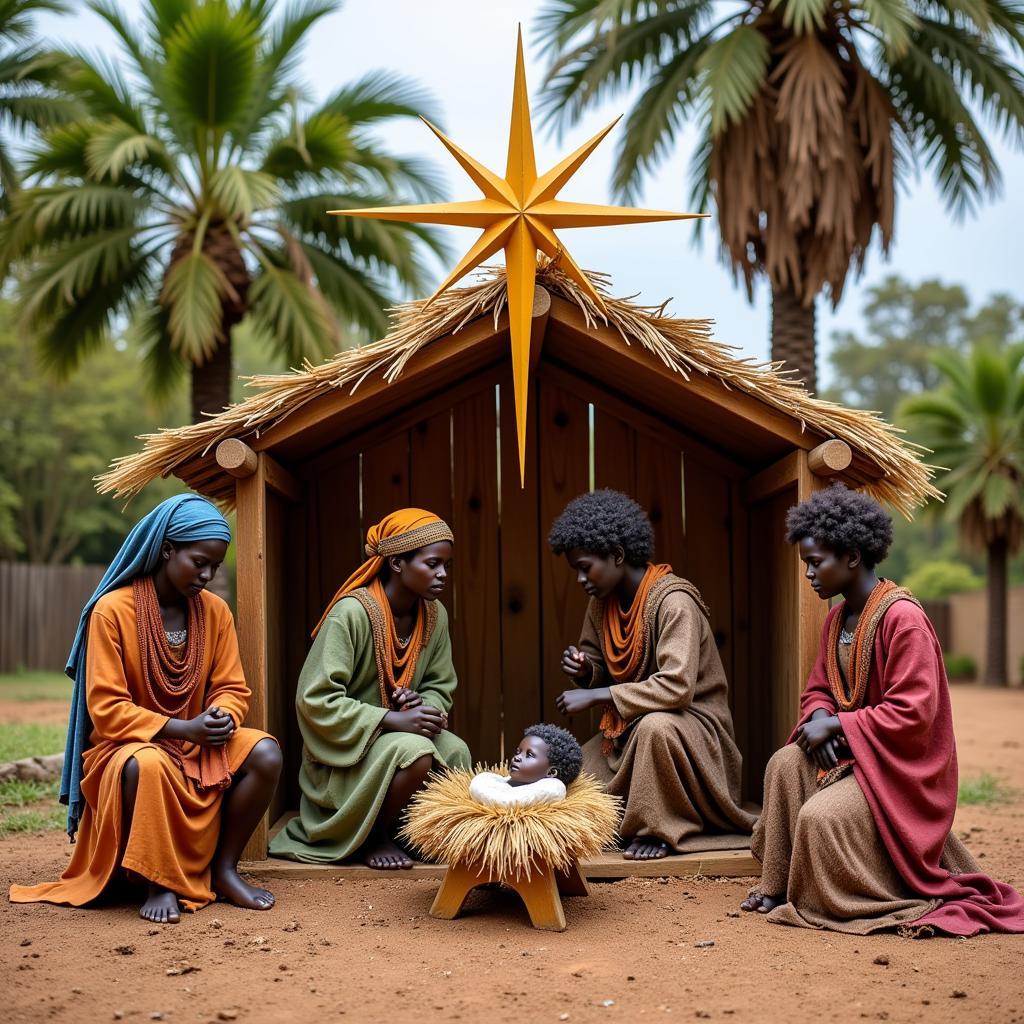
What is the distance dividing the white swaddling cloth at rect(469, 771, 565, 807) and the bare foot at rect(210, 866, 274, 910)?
997 millimetres

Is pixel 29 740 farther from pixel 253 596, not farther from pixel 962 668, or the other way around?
pixel 962 668

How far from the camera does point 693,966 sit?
13.1ft

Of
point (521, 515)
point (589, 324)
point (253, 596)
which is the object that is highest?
point (589, 324)

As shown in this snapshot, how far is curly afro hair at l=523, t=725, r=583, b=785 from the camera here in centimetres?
460

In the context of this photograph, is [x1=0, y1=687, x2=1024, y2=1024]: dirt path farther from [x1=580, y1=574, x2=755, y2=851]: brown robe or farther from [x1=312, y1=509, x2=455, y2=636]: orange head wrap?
[x1=312, y1=509, x2=455, y2=636]: orange head wrap

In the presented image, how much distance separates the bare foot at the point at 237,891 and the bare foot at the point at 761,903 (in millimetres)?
1912

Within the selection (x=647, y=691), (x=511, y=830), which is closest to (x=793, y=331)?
(x=647, y=691)

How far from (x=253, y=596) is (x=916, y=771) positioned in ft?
9.61

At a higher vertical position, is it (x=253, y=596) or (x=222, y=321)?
(x=222, y=321)

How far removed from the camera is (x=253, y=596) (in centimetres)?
545

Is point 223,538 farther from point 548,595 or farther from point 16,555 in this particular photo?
point 16,555

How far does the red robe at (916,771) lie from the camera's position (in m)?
4.54

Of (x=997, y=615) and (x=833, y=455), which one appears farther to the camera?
(x=997, y=615)

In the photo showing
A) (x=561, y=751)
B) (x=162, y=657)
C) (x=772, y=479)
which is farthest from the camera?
(x=772, y=479)
